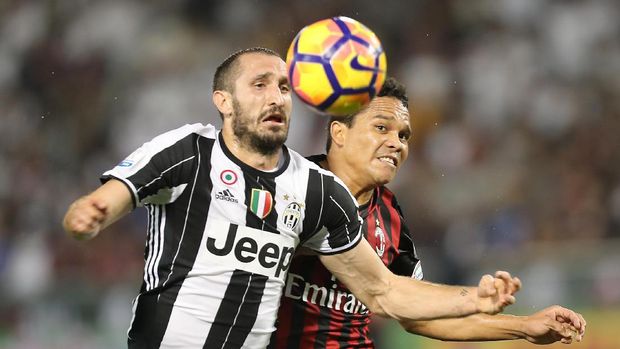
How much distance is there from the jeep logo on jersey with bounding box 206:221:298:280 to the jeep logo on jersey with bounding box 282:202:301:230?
57 millimetres

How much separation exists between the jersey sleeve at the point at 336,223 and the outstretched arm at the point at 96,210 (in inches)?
37.5

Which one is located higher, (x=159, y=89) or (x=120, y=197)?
(x=159, y=89)

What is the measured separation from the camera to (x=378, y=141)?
5348 millimetres

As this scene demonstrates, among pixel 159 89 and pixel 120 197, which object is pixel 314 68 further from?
pixel 159 89

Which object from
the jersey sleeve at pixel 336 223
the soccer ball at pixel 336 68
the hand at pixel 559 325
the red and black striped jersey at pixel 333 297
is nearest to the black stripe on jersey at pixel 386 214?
the red and black striped jersey at pixel 333 297

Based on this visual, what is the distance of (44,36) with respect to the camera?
42.3ft

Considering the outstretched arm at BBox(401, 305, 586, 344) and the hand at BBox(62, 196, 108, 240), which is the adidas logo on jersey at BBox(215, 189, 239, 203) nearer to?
the hand at BBox(62, 196, 108, 240)

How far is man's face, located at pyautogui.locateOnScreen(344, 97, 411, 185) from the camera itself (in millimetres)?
5316

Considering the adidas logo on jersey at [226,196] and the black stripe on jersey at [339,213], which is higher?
the black stripe on jersey at [339,213]

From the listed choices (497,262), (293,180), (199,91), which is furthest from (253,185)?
(199,91)

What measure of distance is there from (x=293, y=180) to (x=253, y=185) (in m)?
0.21

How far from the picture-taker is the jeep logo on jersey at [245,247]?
4422 mm

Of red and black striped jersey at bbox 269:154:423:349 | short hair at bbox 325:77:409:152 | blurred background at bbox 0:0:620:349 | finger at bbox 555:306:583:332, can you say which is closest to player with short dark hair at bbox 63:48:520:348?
red and black striped jersey at bbox 269:154:423:349

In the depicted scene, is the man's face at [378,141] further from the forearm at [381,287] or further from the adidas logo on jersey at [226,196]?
the adidas logo on jersey at [226,196]
